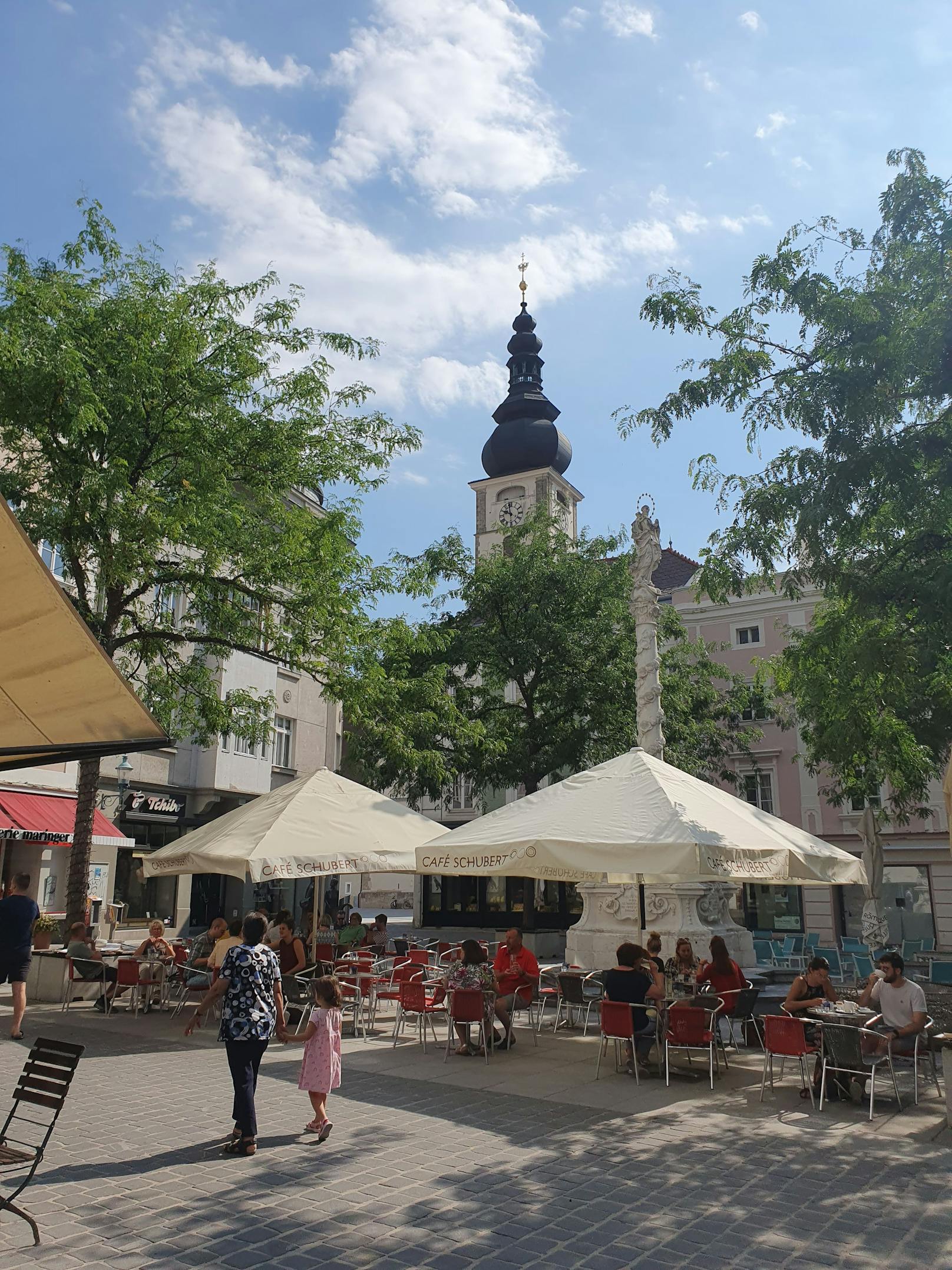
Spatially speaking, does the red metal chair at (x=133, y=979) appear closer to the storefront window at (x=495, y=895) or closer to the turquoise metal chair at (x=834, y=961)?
the turquoise metal chair at (x=834, y=961)

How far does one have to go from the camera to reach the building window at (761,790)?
3662 centimetres

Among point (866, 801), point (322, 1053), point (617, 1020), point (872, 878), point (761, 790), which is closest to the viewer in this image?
point (322, 1053)

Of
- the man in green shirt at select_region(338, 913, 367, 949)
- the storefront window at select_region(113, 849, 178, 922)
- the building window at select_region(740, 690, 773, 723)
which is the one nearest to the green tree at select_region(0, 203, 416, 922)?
the man in green shirt at select_region(338, 913, 367, 949)

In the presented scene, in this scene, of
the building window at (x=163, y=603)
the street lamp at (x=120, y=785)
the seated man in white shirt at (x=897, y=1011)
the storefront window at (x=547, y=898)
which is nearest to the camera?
the seated man in white shirt at (x=897, y=1011)

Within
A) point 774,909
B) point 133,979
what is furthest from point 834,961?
point 774,909

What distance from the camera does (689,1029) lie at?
9234mm

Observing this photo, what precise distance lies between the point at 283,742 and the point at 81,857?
19.6 metres

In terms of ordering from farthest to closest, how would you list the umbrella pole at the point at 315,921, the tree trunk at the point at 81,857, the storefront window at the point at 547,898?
1. the storefront window at the point at 547,898
2. the tree trunk at the point at 81,857
3. the umbrella pole at the point at 315,921

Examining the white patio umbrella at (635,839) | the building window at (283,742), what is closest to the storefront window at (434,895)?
the building window at (283,742)

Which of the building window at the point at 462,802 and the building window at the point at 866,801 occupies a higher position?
the building window at the point at 462,802

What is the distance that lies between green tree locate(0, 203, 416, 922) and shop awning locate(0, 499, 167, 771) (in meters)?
9.86

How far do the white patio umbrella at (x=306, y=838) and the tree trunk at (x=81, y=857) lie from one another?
186 centimetres

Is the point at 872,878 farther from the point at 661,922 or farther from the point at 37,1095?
the point at 37,1095

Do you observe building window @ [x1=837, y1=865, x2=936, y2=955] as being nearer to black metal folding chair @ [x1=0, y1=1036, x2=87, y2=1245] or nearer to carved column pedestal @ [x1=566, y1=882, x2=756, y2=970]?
carved column pedestal @ [x1=566, y1=882, x2=756, y2=970]
